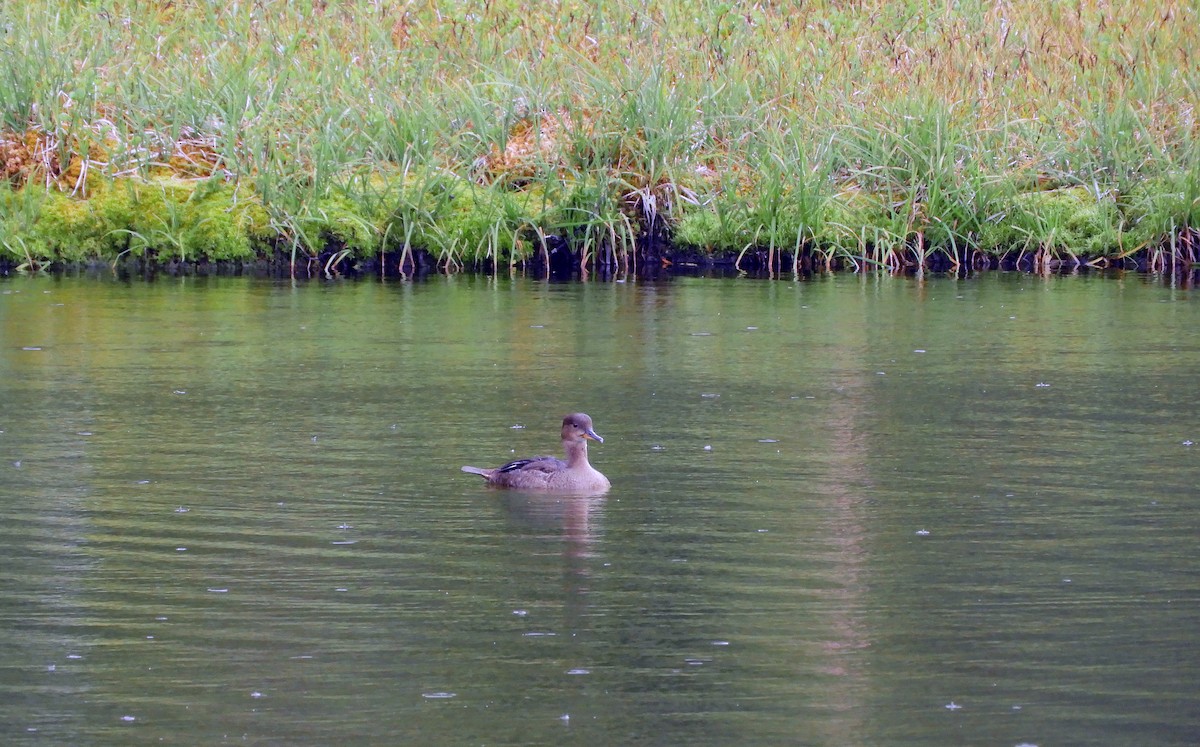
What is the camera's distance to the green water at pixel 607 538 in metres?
5.29

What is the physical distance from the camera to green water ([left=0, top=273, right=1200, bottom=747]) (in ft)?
17.4

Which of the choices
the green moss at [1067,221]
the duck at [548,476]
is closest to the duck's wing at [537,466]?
the duck at [548,476]

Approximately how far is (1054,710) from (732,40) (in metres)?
16.1

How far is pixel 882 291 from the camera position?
15.6 meters

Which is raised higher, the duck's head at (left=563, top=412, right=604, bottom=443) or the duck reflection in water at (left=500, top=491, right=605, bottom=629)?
the duck's head at (left=563, top=412, right=604, bottom=443)

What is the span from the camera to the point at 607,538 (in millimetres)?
7297

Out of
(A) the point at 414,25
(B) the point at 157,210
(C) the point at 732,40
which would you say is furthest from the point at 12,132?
(C) the point at 732,40

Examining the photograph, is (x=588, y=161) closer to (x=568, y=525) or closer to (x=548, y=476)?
(x=548, y=476)

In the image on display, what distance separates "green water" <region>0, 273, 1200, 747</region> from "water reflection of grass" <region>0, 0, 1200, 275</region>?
13.1 feet

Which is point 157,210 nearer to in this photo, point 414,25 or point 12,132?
point 12,132

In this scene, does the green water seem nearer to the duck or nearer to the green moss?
the duck

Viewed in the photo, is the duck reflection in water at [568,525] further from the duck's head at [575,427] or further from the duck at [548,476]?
the duck's head at [575,427]

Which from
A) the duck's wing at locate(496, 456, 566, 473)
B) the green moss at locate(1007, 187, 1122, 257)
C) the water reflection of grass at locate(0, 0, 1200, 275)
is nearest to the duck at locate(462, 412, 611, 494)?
the duck's wing at locate(496, 456, 566, 473)

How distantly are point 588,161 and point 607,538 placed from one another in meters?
10.4
